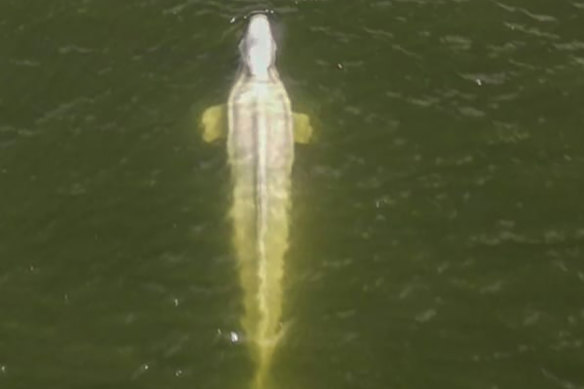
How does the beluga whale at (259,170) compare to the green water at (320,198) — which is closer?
the green water at (320,198)

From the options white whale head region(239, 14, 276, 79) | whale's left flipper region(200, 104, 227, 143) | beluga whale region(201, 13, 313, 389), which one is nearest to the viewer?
beluga whale region(201, 13, 313, 389)

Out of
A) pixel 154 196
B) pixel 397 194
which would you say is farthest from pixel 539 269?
pixel 154 196

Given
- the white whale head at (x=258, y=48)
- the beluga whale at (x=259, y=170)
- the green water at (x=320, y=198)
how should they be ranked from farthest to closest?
Result: the white whale head at (x=258, y=48) < the beluga whale at (x=259, y=170) < the green water at (x=320, y=198)

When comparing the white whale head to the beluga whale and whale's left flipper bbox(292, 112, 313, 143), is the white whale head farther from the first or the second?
whale's left flipper bbox(292, 112, 313, 143)

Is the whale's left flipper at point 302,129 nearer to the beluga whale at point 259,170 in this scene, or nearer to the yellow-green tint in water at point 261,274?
the beluga whale at point 259,170

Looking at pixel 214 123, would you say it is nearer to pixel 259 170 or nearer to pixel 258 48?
pixel 259 170

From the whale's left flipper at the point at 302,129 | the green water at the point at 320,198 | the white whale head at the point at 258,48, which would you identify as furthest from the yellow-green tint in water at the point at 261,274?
the white whale head at the point at 258,48

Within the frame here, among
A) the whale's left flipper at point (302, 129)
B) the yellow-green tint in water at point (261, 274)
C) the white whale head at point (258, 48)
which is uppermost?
the white whale head at point (258, 48)

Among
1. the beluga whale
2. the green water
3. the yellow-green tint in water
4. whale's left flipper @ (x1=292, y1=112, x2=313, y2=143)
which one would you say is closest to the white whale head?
the beluga whale
